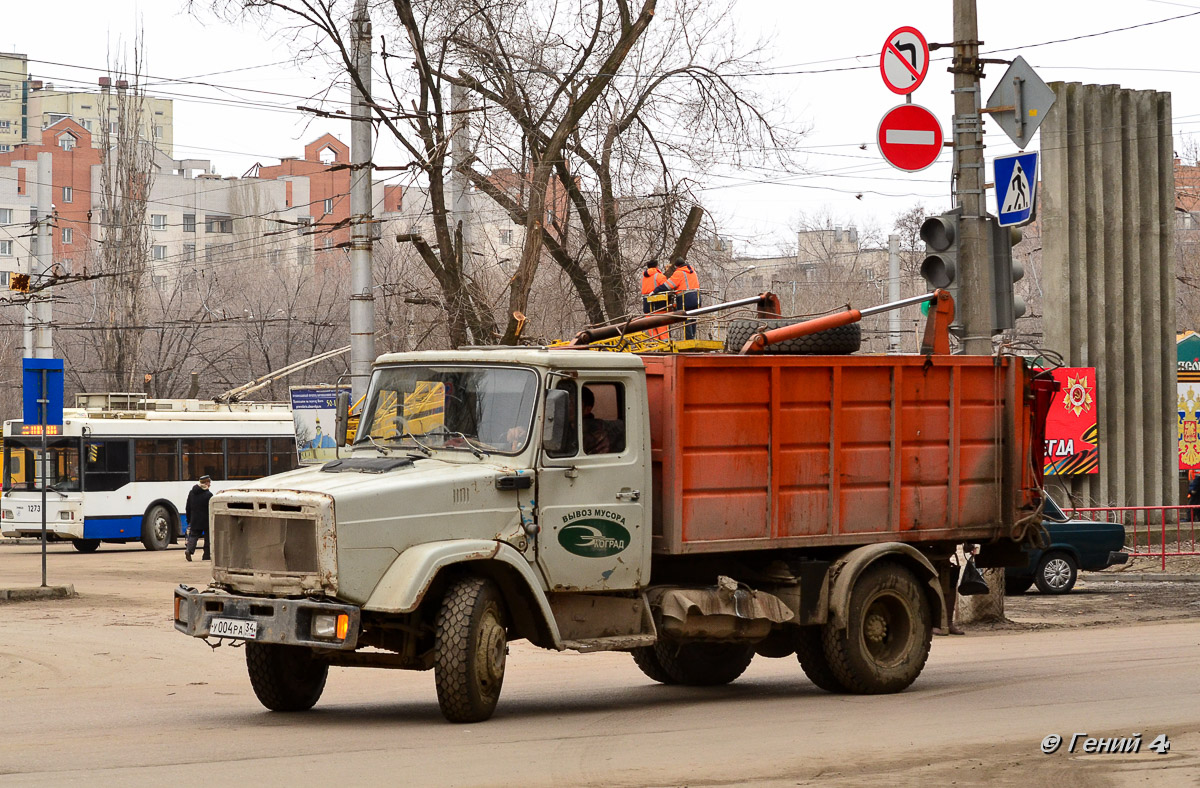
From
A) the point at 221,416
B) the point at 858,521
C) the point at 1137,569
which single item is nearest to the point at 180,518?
the point at 221,416

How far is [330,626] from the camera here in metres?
9.37

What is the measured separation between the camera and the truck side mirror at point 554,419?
10336mm

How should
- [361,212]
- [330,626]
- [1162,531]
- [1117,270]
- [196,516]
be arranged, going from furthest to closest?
1. [1117,270]
2. [196,516]
3. [1162,531]
4. [361,212]
5. [330,626]

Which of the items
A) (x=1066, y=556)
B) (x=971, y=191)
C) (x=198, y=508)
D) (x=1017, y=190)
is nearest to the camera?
(x=1017, y=190)

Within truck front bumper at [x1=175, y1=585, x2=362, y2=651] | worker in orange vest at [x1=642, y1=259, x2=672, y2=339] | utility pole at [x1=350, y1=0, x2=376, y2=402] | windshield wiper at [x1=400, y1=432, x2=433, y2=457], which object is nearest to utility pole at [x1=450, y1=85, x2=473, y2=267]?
utility pole at [x1=350, y1=0, x2=376, y2=402]

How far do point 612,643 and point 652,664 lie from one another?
2359mm

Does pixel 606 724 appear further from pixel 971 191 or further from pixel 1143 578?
pixel 1143 578

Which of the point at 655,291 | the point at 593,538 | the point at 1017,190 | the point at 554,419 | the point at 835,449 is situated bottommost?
the point at 593,538

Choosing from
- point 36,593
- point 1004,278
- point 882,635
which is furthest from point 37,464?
point 882,635

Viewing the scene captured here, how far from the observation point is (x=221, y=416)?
36719 mm

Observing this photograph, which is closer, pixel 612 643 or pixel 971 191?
pixel 612 643

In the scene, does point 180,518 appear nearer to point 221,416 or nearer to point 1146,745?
point 221,416

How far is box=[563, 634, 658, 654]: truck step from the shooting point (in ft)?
34.0

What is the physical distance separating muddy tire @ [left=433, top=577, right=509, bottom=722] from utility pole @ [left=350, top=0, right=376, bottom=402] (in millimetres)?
9338
